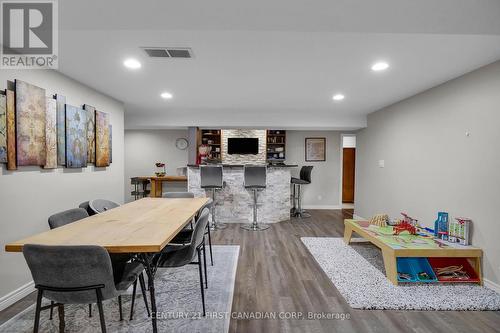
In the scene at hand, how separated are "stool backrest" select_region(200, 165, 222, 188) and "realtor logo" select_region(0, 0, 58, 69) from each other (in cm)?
262

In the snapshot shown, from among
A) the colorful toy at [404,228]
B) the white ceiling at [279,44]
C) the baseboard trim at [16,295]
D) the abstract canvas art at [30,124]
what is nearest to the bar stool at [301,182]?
the white ceiling at [279,44]

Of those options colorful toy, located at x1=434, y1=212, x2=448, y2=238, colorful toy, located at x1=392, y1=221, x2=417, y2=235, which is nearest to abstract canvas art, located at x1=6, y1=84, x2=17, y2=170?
colorful toy, located at x1=392, y1=221, x2=417, y2=235

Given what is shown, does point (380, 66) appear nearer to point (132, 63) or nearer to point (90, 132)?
point (132, 63)

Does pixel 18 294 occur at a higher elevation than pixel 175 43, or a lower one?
lower

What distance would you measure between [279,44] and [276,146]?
15.7 feet

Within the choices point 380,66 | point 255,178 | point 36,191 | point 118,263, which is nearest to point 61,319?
point 118,263

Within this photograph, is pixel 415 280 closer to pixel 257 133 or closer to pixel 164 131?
pixel 257 133

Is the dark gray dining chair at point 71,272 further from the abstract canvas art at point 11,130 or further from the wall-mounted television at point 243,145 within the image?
the wall-mounted television at point 243,145

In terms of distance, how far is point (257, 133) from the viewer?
271 inches

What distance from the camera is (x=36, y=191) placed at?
246 cm

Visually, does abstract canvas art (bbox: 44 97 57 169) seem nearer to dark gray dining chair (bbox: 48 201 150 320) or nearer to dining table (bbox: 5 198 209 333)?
dark gray dining chair (bbox: 48 201 150 320)

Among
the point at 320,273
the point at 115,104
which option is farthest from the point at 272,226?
the point at 115,104

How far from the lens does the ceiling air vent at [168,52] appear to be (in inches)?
86.4

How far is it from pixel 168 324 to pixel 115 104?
350 cm
